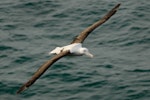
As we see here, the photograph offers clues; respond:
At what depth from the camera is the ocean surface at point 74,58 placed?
18.8m

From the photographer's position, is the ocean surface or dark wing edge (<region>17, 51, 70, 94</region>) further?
the ocean surface

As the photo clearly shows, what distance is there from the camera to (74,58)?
2130 cm

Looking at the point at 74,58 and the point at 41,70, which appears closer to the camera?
the point at 41,70

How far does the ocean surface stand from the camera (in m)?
18.8

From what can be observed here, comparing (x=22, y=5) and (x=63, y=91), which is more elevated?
(x=22, y=5)

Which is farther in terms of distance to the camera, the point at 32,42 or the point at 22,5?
the point at 22,5

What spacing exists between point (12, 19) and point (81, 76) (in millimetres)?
6862

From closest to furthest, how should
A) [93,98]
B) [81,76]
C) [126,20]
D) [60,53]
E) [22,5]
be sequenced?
[60,53] → [93,98] → [81,76] → [126,20] → [22,5]

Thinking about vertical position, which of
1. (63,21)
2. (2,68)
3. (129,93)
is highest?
(63,21)

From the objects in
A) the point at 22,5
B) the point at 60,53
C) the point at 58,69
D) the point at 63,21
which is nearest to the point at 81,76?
the point at 58,69

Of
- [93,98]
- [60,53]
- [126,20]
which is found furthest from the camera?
[126,20]

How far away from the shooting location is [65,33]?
23.2m

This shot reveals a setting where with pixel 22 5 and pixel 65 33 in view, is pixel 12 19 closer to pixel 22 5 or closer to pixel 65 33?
pixel 22 5

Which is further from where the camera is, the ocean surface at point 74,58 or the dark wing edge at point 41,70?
the ocean surface at point 74,58
